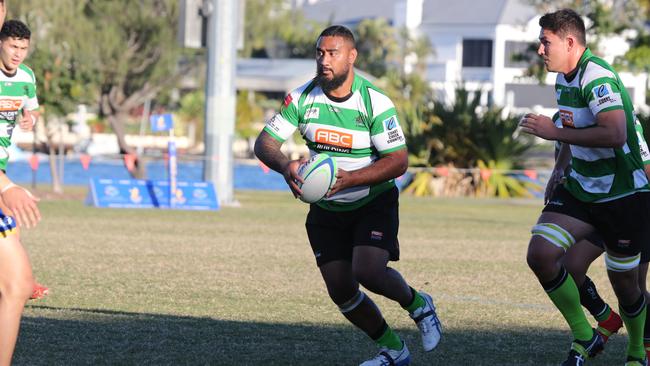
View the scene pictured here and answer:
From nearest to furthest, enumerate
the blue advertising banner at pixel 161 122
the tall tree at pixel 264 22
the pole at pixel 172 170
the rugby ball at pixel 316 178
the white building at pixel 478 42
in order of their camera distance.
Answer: the rugby ball at pixel 316 178
the blue advertising banner at pixel 161 122
the pole at pixel 172 170
the tall tree at pixel 264 22
the white building at pixel 478 42

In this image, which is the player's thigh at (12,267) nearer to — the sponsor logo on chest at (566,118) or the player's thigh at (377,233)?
the player's thigh at (377,233)

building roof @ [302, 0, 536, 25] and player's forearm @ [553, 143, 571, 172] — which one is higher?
building roof @ [302, 0, 536, 25]

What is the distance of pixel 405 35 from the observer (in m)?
83.5

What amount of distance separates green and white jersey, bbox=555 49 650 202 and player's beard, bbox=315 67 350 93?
4.12 ft

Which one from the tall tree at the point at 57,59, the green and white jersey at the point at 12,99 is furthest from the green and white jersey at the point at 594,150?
the tall tree at the point at 57,59

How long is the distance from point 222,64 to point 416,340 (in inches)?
640

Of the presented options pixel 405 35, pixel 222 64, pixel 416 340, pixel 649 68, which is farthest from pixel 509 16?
Result: pixel 416 340

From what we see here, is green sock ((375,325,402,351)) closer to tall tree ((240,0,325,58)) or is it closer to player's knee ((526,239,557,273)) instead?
player's knee ((526,239,557,273))

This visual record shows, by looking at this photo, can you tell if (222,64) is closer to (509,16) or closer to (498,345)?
(498,345)

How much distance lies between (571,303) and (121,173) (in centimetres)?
3821

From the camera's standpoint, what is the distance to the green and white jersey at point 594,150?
7.00 m

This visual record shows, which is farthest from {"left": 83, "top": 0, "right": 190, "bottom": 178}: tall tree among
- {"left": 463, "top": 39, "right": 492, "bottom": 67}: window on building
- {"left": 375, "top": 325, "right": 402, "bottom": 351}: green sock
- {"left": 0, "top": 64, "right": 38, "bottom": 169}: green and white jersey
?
{"left": 463, "top": 39, "right": 492, "bottom": 67}: window on building

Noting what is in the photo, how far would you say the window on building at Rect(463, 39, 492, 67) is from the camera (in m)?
87.6

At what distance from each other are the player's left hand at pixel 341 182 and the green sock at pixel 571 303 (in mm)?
1395
